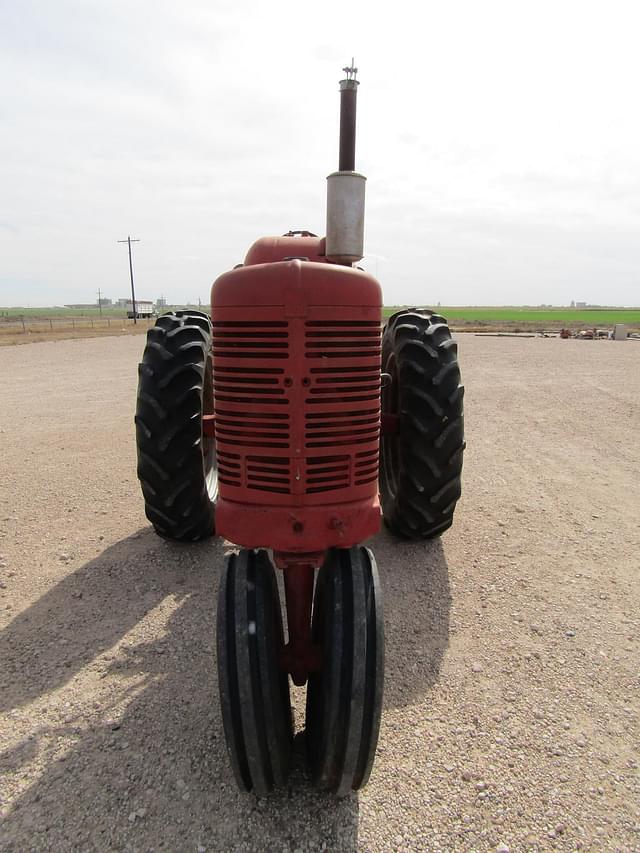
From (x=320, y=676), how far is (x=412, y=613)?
1.36 m

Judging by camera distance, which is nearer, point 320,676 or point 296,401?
point 296,401

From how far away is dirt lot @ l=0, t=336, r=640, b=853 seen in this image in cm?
214

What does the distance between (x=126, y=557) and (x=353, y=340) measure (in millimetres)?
2790

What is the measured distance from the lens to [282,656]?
2.23 m

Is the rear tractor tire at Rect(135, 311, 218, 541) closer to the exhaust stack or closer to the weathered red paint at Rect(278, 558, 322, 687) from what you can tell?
the exhaust stack

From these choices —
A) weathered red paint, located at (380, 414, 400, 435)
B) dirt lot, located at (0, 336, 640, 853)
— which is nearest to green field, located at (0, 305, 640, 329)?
dirt lot, located at (0, 336, 640, 853)

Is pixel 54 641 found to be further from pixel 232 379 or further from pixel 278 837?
pixel 232 379

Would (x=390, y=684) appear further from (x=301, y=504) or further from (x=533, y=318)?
(x=533, y=318)

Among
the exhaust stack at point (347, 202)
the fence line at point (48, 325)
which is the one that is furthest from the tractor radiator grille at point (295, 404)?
the fence line at point (48, 325)

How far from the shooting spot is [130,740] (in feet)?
8.23

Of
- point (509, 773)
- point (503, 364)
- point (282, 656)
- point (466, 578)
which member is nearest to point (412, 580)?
point (466, 578)

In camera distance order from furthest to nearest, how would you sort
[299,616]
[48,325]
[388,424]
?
[48,325]
[388,424]
[299,616]

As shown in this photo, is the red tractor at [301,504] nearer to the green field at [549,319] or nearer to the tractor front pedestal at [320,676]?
the tractor front pedestal at [320,676]

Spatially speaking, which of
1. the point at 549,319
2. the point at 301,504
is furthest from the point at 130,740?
the point at 549,319
